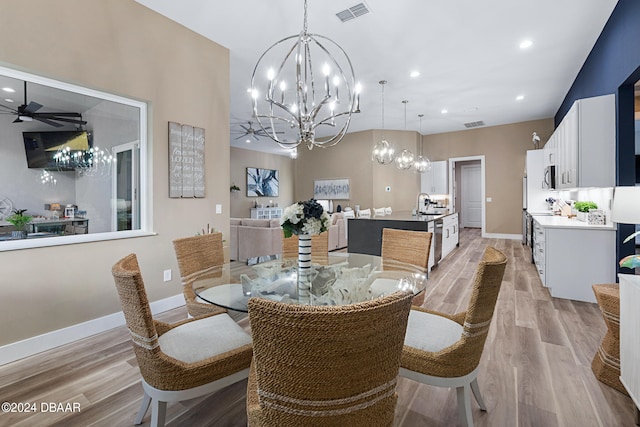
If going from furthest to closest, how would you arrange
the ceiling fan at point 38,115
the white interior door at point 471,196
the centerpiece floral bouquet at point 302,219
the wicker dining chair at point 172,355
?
the white interior door at point 471,196, the ceiling fan at point 38,115, the centerpiece floral bouquet at point 302,219, the wicker dining chair at point 172,355

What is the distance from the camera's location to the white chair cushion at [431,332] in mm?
1524

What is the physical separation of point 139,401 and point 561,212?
21.1 ft

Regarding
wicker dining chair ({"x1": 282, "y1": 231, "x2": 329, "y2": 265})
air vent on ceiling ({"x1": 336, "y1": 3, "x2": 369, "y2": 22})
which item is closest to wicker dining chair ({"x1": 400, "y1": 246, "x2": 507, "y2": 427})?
wicker dining chair ({"x1": 282, "y1": 231, "x2": 329, "y2": 265})

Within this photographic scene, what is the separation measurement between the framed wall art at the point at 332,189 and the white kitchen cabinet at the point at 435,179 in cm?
244

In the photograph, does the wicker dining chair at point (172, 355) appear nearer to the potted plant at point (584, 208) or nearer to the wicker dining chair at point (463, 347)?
the wicker dining chair at point (463, 347)

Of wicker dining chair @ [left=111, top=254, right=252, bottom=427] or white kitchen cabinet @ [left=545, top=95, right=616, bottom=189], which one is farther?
white kitchen cabinet @ [left=545, top=95, right=616, bottom=189]

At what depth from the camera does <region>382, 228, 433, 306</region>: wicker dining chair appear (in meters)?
2.40

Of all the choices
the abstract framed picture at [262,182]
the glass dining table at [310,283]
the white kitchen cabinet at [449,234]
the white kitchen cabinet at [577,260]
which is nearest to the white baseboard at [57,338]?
the glass dining table at [310,283]

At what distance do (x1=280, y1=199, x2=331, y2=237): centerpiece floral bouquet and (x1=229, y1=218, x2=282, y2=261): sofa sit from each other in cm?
375

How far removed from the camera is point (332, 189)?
9641 mm

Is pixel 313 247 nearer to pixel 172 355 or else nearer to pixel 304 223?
pixel 304 223

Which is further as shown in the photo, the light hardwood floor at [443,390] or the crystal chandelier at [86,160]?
the crystal chandelier at [86,160]

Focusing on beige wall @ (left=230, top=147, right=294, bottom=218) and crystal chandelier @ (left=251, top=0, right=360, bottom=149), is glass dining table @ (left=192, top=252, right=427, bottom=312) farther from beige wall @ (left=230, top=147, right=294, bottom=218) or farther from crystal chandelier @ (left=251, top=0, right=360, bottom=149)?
beige wall @ (left=230, top=147, right=294, bottom=218)

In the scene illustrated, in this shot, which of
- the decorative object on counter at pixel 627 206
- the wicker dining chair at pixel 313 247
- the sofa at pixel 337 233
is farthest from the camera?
the sofa at pixel 337 233
